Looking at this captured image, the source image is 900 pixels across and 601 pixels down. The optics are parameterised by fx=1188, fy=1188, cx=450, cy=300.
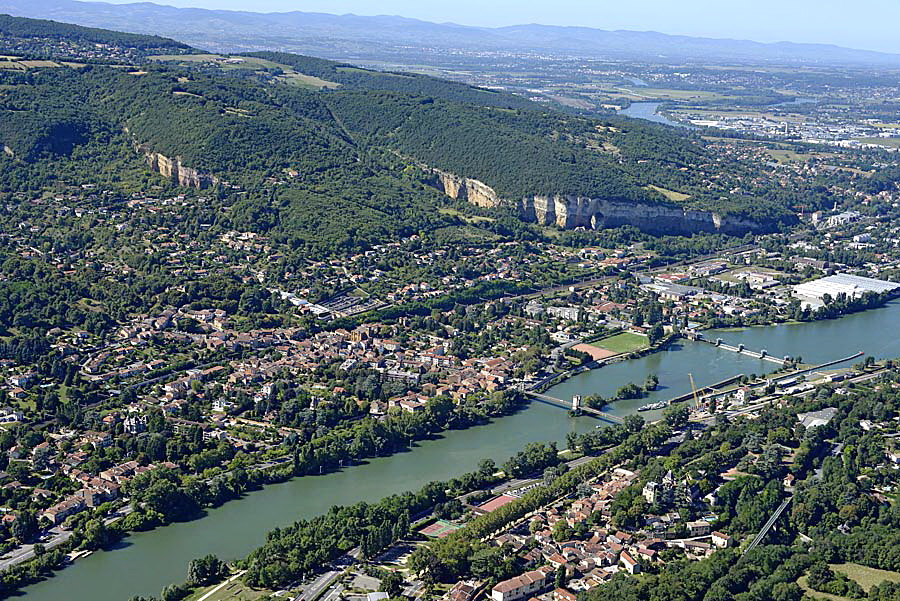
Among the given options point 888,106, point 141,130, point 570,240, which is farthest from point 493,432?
point 888,106

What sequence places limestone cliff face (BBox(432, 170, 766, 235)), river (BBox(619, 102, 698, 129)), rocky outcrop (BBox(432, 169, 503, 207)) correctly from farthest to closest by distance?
1. river (BBox(619, 102, 698, 129))
2. rocky outcrop (BBox(432, 169, 503, 207))
3. limestone cliff face (BBox(432, 170, 766, 235))

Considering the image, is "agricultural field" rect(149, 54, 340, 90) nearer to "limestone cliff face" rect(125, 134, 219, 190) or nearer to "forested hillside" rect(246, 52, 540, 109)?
"forested hillside" rect(246, 52, 540, 109)

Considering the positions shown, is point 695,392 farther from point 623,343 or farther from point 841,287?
point 841,287

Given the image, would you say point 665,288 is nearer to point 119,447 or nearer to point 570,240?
point 570,240

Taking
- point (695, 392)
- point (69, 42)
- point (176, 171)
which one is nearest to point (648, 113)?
point (69, 42)

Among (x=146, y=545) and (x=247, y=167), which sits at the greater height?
(x=247, y=167)

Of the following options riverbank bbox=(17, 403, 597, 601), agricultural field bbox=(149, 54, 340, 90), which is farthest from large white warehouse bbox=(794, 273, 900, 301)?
agricultural field bbox=(149, 54, 340, 90)
